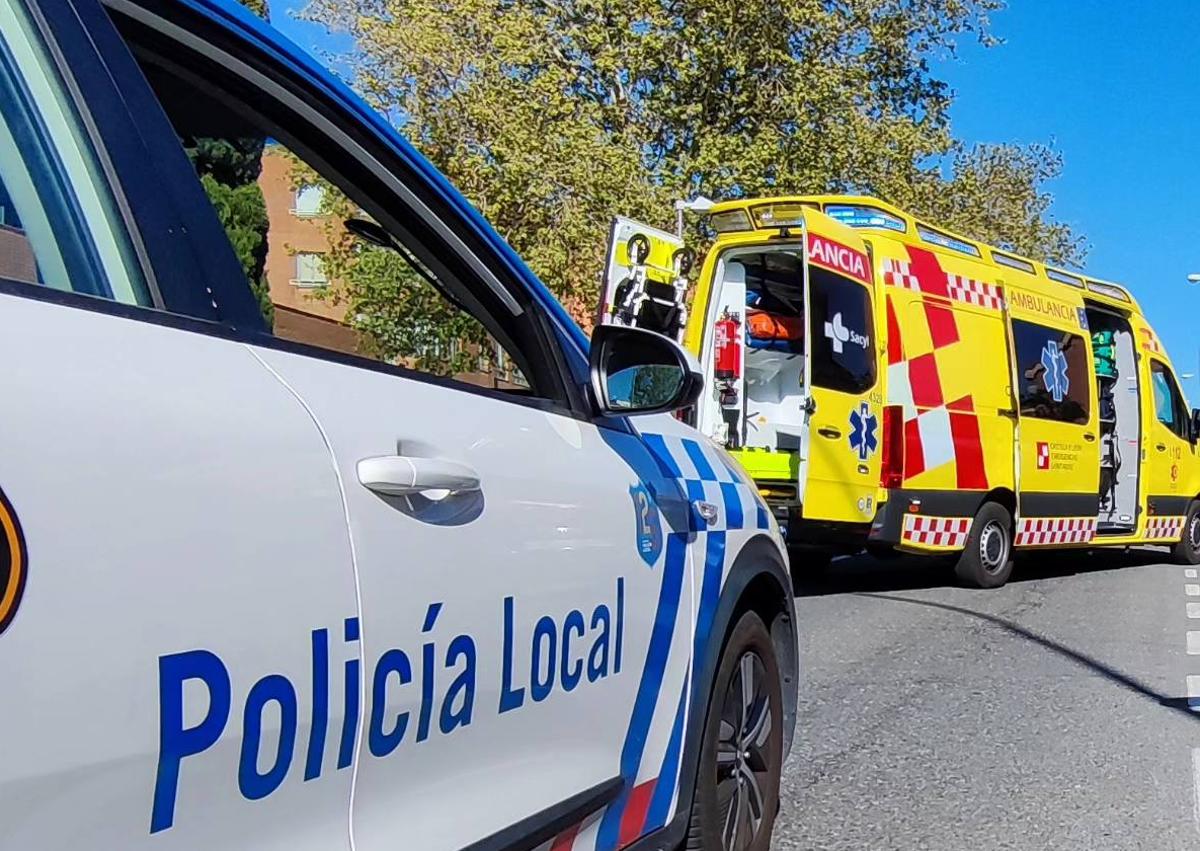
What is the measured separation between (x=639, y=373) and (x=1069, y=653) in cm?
562

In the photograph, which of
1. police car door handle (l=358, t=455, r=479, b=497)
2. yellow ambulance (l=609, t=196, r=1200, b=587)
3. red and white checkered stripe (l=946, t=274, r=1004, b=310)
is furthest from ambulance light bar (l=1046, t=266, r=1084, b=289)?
police car door handle (l=358, t=455, r=479, b=497)

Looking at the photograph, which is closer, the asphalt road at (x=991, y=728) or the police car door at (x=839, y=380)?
the asphalt road at (x=991, y=728)

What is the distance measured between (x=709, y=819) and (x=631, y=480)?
34.7 inches

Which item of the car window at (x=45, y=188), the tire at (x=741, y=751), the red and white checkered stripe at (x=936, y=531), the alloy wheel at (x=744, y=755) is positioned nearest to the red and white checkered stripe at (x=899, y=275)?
the red and white checkered stripe at (x=936, y=531)

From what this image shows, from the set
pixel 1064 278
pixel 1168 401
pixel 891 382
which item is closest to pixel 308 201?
pixel 891 382

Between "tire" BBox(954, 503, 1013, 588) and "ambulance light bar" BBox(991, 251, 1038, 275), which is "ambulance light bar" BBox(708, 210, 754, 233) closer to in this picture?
"ambulance light bar" BBox(991, 251, 1038, 275)

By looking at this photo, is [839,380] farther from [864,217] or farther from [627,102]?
[627,102]

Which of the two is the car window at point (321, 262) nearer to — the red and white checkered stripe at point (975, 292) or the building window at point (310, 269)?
the building window at point (310, 269)

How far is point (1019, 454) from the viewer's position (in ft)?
34.9

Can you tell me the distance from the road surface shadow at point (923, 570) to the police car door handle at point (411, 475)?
837 cm

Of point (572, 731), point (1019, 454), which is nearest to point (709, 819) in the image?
point (572, 731)

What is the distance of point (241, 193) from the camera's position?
7.00 ft

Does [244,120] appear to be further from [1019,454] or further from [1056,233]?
A: [1056,233]

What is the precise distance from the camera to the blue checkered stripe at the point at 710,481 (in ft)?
9.50
